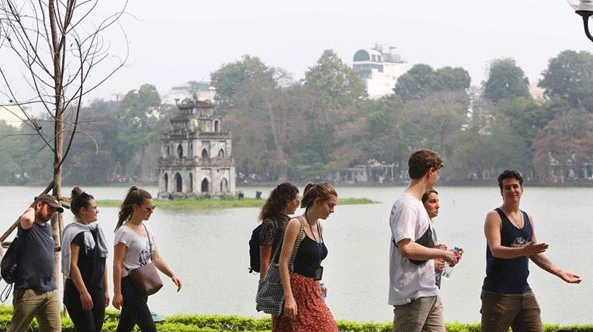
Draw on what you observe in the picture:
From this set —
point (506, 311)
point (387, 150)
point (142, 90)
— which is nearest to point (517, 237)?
point (506, 311)

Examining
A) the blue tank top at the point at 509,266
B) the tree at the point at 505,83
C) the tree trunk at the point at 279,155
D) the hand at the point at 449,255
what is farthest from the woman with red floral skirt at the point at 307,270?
the tree at the point at 505,83

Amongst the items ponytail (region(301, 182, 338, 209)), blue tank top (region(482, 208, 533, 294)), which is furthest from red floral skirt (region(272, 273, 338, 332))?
blue tank top (region(482, 208, 533, 294))

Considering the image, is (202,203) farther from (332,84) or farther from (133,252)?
(133,252)

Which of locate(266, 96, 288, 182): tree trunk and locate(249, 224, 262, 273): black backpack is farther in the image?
locate(266, 96, 288, 182): tree trunk

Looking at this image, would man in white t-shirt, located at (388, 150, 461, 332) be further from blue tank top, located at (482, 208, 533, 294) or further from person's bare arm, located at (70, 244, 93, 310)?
person's bare arm, located at (70, 244, 93, 310)

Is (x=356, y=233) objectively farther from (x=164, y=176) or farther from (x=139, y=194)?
(x=139, y=194)

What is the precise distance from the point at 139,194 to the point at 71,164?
81.0 metres

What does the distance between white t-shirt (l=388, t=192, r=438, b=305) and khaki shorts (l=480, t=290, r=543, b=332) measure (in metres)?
0.62

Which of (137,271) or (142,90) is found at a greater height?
(142,90)

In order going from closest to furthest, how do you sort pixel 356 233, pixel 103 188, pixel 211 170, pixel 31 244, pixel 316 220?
pixel 316 220 < pixel 31 244 < pixel 356 233 < pixel 211 170 < pixel 103 188

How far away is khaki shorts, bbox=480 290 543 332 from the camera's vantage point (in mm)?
6723

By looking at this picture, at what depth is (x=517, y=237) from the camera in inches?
262

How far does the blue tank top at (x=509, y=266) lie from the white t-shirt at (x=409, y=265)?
1.98ft

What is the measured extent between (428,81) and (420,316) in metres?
93.8
